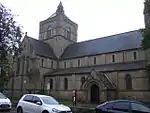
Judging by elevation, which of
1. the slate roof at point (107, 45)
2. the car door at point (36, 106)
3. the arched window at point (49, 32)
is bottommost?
the car door at point (36, 106)

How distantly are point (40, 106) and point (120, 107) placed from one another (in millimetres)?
5931

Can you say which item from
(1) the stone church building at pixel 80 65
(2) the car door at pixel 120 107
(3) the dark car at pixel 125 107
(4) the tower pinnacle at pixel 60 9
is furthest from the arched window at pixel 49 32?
(2) the car door at pixel 120 107

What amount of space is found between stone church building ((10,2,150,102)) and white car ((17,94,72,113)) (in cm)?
1890

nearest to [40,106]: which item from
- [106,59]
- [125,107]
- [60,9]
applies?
[125,107]

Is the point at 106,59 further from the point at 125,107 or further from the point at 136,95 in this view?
the point at 125,107

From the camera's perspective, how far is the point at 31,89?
46188 mm

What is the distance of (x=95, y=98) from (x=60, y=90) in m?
9.00

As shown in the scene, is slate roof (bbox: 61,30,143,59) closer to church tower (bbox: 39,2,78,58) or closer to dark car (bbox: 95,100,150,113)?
church tower (bbox: 39,2,78,58)

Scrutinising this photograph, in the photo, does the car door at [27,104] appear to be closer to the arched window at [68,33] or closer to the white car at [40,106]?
the white car at [40,106]

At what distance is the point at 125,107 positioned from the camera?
11.4m

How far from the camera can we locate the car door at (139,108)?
1066 centimetres

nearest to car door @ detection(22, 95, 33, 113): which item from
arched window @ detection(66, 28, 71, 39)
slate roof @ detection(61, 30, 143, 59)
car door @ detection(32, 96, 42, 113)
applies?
car door @ detection(32, 96, 42, 113)

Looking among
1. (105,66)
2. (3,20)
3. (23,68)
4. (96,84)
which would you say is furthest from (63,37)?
(3,20)

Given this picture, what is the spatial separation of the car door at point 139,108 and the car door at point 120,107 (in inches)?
10.4
